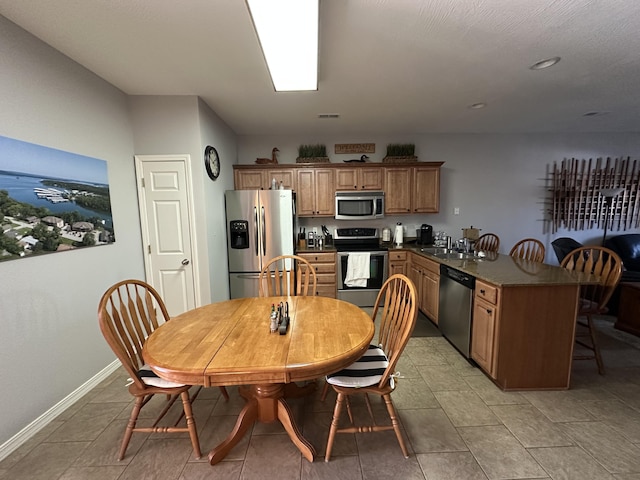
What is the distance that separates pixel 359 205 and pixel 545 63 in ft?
7.95

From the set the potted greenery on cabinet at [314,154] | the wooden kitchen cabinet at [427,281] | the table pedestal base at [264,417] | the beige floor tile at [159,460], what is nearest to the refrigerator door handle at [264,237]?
the potted greenery on cabinet at [314,154]

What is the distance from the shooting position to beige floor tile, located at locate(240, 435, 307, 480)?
140 centimetres

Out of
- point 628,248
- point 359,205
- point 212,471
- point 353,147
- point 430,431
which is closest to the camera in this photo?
point 212,471

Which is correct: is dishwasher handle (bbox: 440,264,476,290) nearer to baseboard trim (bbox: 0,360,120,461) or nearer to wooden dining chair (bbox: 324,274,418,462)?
wooden dining chair (bbox: 324,274,418,462)

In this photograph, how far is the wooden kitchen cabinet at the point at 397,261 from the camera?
381cm

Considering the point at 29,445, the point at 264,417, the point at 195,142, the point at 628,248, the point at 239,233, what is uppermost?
the point at 195,142

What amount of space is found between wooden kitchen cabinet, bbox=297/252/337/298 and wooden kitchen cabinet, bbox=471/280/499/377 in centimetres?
187

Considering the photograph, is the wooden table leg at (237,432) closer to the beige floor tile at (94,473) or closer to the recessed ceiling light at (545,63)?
the beige floor tile at (94,473)

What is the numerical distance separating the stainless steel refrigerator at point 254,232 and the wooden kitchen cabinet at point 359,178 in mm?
932

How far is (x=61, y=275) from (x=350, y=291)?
305 centimetres

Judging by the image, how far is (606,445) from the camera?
1.56 m

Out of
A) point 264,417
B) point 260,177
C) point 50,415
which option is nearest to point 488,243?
point 260,177

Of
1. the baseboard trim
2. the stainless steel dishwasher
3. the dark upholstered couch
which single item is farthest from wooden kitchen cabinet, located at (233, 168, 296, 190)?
the dark upholstered couch

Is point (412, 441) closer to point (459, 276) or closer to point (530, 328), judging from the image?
point (530, 328)
